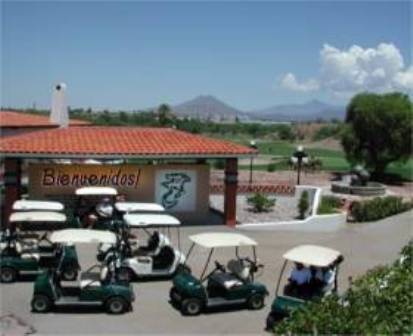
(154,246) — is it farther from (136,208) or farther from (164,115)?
(164,115)

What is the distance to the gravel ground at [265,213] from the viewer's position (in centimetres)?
2641

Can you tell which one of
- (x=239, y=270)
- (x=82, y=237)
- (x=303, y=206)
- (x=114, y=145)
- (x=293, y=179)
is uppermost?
(x=114, y=145)

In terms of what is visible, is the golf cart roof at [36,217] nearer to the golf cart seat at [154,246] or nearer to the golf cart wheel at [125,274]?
the golf cart seat at [154,246]

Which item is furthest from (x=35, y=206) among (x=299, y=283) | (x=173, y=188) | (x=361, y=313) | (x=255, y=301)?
(x=361, y=313)

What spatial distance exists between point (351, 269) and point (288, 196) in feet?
52.2

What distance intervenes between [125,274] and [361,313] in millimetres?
8449

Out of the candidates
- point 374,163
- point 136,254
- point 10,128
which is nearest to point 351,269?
point 136,254

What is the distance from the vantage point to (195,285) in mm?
13305

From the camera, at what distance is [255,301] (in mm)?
13633

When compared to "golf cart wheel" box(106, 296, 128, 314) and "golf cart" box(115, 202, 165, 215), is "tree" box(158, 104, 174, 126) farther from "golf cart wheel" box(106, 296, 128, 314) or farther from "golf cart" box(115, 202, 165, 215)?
"golf cart wheel" box(106, 296, 128, 314)

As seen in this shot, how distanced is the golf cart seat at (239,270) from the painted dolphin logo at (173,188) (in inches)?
403

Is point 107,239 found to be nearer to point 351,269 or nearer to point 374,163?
point 351,269

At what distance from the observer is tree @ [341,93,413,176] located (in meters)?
48.4

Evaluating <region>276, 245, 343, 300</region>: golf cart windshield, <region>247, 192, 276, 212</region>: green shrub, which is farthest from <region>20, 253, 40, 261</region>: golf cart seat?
<region>247, 192, 276, 212</region>: green shrub
